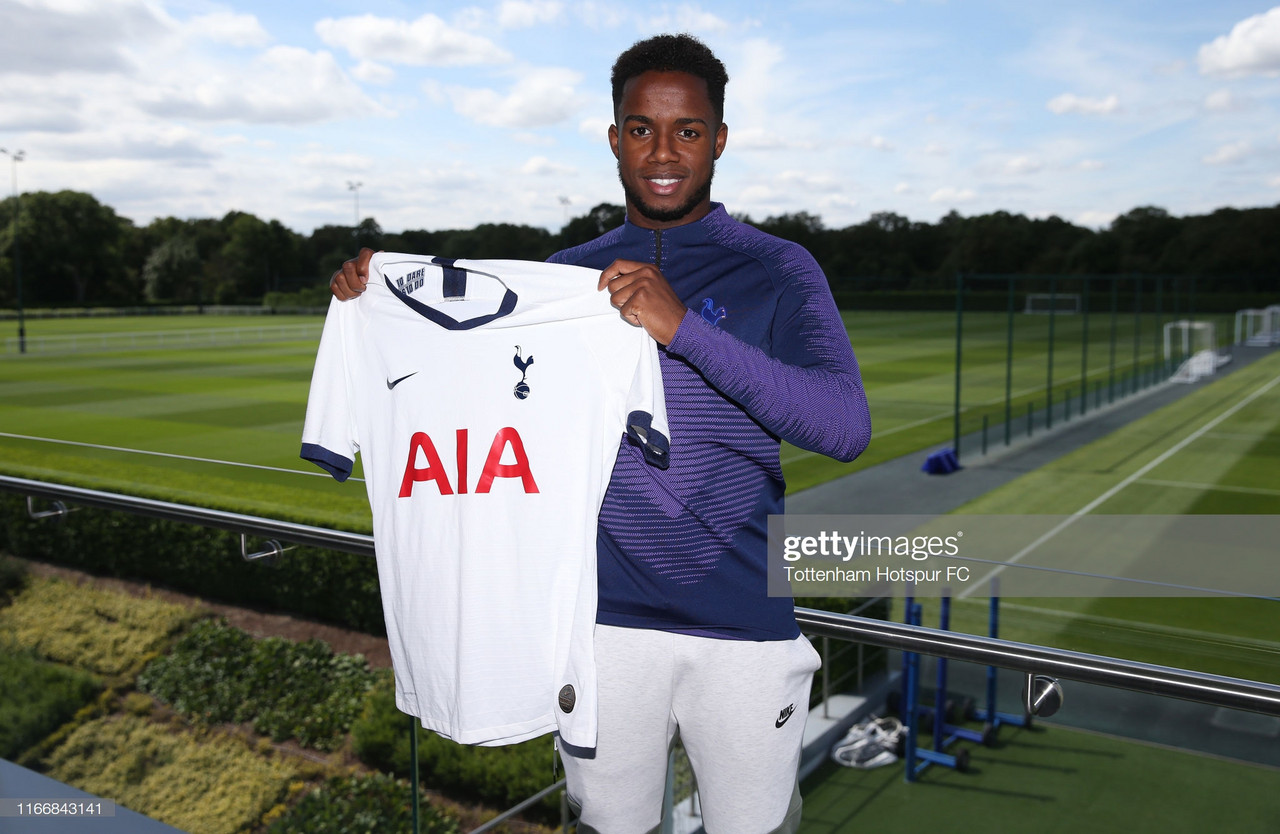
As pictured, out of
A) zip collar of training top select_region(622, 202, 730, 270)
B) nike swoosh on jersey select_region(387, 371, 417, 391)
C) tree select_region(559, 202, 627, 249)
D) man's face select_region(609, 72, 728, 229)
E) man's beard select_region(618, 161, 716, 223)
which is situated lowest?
nike swoosh on jersey select_region(387, 371, 417, 391)

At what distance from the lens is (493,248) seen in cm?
1062

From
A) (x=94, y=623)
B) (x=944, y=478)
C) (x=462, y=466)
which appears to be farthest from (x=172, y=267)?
(x=462, y=466)

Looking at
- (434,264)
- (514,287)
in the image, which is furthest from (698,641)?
(434,264)

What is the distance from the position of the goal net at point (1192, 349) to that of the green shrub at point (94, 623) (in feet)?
115

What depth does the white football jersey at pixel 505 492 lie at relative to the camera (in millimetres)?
1428

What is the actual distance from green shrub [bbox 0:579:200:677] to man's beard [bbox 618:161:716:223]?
8.41 metres

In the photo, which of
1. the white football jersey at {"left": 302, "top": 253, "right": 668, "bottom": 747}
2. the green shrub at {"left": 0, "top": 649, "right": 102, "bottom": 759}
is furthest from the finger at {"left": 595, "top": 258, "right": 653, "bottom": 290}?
the green shrub at {"left": 0, "top": 649, "right": 102, "bottom": 759}

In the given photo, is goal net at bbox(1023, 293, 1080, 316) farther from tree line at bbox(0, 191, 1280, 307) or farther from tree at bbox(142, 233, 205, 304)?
tree at bbox(142, 233, 205, 304)

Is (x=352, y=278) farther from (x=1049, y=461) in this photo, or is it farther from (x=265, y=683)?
(x=1049, y=461)

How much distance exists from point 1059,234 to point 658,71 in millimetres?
50464

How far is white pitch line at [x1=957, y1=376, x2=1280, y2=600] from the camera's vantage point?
11.3 m

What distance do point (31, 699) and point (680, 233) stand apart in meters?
4.51

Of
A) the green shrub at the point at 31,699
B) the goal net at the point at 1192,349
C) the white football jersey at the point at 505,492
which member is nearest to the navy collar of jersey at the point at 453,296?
the white football jersey at the point at 505,492

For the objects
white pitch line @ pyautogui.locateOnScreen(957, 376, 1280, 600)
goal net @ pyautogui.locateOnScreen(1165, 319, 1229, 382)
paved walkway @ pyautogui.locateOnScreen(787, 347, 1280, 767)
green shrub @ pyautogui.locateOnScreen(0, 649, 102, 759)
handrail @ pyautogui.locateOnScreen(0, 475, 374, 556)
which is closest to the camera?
handrail @ pyautogui.locateOnScreen(0, 475, 374, 556)
